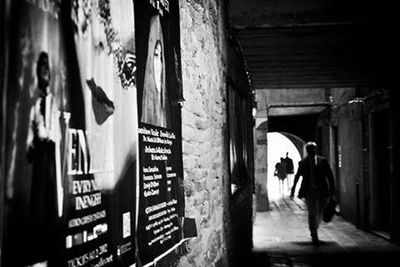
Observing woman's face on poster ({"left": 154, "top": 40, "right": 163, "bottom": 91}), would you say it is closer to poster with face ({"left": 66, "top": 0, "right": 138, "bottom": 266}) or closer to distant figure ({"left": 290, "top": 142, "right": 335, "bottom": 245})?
poster with face ({"left": 66, "top": 0, "right": 138, "bottom": 266})

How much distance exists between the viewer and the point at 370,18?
19.1ft

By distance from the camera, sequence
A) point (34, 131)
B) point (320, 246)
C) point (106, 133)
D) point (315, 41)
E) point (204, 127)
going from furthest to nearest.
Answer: point (320, 246), point (315, 41), point (204, 127), point (106, 133), point (34, 131)

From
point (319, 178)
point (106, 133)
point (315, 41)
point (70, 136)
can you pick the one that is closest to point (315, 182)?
point (319, 178)

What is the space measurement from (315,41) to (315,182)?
2.77 meters

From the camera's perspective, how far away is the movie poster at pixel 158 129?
8.14 ft

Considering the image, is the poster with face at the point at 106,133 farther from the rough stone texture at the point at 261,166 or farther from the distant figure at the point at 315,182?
the rough stone texture at the point at 261,166

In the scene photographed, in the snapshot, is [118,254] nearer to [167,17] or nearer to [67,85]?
[67,85]

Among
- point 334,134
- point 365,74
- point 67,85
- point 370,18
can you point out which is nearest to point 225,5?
point 370,18

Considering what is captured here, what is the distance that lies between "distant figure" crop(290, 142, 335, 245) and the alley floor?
60 centimetres

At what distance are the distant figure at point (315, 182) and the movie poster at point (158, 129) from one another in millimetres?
6338

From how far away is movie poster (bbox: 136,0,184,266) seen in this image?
2.48 metres

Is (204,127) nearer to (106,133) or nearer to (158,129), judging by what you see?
(158,129)

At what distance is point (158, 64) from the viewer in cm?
279

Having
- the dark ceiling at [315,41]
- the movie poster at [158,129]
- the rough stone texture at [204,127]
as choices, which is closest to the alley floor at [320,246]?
the dark ceiling at [315,41]
